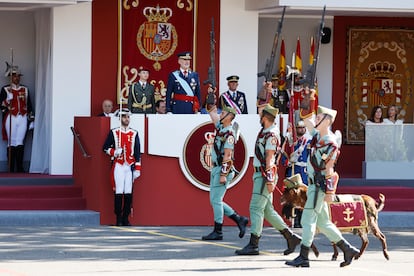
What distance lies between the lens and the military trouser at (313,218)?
15359 mm

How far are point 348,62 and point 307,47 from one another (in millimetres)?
893

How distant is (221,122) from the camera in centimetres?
1788

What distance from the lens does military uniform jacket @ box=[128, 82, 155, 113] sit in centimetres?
2234

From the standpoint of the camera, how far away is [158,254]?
1670 centimetres

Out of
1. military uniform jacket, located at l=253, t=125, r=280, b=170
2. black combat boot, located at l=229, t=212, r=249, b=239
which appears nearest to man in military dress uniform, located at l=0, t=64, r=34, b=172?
black combat boot, located at l=229, t=212, r=249, b=239

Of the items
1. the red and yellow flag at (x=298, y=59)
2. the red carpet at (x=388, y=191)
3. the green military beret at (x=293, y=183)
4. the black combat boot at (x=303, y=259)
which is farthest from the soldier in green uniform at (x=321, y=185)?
the red and yellow flag at (x=298, y=59)

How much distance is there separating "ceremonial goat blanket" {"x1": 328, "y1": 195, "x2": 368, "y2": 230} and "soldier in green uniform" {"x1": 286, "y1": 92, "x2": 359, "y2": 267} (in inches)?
16.9

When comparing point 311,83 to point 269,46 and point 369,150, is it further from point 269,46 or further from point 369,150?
point 269,46

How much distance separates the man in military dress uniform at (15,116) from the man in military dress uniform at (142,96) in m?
2.95

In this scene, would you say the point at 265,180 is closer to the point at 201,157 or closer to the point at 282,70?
the point at 201,157

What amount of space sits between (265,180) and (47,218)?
520 centimetres

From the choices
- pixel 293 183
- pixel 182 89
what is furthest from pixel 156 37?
pixel 293 183

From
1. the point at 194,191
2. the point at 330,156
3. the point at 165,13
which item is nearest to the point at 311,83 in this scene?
the point at 194,191

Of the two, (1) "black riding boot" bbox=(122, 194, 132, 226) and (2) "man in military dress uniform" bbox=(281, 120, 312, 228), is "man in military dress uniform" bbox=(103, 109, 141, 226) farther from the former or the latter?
(2) "man in military dress uniform" bbox=(281, 120, 312, 228)
